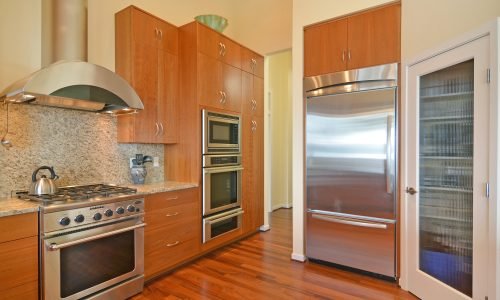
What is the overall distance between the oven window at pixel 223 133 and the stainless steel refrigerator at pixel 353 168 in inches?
40.0

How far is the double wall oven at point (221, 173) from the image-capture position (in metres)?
3.14

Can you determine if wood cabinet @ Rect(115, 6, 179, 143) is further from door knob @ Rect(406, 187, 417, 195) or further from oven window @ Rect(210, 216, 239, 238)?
door knob @ Rect(406, 187, 417, 195)

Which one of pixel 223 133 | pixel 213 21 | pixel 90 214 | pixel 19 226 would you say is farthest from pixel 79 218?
pixel 213 21

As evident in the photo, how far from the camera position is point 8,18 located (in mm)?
2160

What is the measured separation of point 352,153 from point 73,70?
2545 mm

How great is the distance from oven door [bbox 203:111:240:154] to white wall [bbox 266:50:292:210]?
2.00 m

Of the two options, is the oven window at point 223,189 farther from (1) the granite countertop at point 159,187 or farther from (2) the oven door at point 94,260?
(2) the oven door at point 94,260

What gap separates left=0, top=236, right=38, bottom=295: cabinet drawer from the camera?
170cm

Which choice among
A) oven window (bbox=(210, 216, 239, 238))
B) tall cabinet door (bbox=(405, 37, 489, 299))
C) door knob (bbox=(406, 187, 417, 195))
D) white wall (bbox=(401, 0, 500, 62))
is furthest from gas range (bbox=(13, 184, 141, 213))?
white wall (bbox=(401, 0, 500, 62))

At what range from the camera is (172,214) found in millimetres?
2758

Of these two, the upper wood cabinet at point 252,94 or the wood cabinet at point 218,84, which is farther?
the upper wood cabinet at point 252,94

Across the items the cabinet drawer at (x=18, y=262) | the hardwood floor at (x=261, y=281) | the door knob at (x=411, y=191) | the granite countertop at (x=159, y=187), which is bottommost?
the hardwood floor at (x=261, y=281)

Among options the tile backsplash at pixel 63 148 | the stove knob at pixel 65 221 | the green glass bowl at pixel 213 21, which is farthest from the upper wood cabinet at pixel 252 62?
the stove knob at pixel 65 221

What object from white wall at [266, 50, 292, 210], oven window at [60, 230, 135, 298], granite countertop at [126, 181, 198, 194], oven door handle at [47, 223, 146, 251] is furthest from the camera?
white wall at [266, 50, 292, 210]
